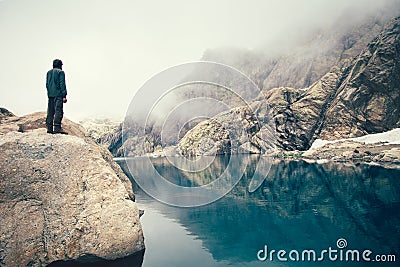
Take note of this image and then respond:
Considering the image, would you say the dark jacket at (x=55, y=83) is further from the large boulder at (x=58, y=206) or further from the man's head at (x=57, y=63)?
the large boulder at (x=58, y=206)

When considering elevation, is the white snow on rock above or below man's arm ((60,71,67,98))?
above

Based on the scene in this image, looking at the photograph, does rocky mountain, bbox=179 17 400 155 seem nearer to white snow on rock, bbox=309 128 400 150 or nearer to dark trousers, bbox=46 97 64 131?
white snow on rock, bbox=309 128 400 150

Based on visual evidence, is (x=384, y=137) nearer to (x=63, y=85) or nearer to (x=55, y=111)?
(x=63, y=85)

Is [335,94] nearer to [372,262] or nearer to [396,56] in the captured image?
[396,56]

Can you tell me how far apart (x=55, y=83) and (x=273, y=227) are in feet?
81.3

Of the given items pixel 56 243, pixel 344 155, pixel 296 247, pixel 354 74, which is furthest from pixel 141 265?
pixel 354 74

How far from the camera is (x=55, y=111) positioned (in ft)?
67.7

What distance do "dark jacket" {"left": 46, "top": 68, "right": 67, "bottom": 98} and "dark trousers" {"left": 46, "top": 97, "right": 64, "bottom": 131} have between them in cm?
40

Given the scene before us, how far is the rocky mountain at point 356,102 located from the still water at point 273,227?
127 metres

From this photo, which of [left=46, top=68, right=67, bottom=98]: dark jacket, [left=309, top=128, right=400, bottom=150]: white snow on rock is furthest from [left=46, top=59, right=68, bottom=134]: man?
[left=309, top=128, right=400, bottom=150]: white snow on rock

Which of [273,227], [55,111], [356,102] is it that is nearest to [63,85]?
[55,111]

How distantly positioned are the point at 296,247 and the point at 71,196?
1828cm

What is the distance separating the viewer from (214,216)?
116 feet

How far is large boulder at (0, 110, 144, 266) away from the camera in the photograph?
666 inches
